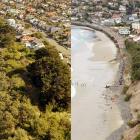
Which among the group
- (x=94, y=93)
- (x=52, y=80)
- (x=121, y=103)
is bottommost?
(x=94, y=93)

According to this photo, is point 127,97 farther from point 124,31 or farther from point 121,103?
point 124,31

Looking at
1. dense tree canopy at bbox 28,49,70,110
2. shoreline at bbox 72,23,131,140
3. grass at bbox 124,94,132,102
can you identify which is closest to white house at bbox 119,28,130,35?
shoreline at bbox 72,23,131,140

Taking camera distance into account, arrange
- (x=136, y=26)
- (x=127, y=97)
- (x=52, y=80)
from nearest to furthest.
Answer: (x=52, y=80) → (x=127, y=97) → (x=136, y=26)

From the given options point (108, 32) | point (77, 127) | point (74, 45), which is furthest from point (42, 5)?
point (77, 127)

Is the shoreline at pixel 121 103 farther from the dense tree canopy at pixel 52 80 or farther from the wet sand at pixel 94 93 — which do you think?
the dense tree canopy at pixel 52 80

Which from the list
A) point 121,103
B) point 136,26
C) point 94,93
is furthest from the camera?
point 136,26

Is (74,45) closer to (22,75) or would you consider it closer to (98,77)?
(98,77)

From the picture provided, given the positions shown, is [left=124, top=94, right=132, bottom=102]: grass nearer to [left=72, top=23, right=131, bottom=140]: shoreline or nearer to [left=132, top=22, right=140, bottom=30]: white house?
[left=72, top=23, right=131, bottom=140]: shoreline

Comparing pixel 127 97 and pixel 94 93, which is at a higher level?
pixel 127 97

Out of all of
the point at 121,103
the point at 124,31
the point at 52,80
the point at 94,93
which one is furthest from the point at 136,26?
the point at 52,80
